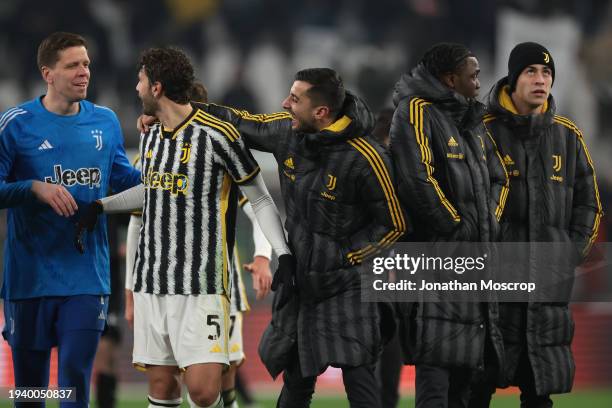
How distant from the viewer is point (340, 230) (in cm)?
523

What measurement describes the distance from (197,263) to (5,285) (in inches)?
41.1

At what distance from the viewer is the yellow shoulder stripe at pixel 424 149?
528 cm

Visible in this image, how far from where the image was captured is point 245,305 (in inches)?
265

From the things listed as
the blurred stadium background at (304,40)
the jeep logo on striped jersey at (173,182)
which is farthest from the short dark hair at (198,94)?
the blurred stadium background at (304,40)

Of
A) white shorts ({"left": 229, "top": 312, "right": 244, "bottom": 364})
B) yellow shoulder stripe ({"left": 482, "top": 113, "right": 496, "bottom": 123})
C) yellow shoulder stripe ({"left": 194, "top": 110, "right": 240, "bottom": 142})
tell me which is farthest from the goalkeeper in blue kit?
yellow shoulder stripe ({"left": 482, "top": 113, "right": 496, "bottom": 123})

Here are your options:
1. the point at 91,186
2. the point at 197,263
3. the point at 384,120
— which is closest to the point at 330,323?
the point at 197,263

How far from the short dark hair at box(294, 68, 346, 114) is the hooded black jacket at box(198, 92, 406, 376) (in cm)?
5

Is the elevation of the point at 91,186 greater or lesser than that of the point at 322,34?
lesser

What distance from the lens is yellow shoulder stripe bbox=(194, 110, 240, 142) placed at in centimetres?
535

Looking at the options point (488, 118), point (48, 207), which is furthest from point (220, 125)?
point (488, 118)

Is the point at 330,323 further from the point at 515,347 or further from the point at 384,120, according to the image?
the point at 384,120

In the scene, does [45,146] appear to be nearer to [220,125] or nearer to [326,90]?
[220,125]

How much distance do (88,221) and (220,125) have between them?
2.53 ft

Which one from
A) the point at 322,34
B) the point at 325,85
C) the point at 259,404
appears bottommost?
the point at 259,404
